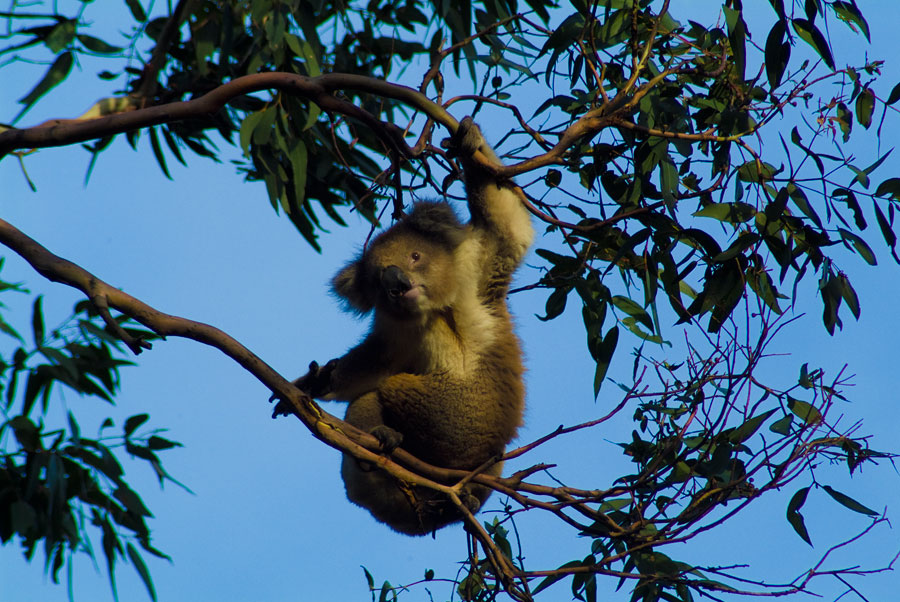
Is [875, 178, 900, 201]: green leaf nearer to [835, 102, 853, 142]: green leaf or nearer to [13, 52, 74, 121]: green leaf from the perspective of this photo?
[835, 102, 853, 142]: green leaf

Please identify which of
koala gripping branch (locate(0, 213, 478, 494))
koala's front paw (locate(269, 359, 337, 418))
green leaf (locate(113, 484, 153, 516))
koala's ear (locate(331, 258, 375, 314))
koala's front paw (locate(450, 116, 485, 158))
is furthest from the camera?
koala's ear (locate(331, 258, 375, 314))

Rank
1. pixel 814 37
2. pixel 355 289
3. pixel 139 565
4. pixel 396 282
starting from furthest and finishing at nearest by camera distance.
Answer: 1. pixel 355 289
2. pixel 139 565
3. pixel 396 282
4. pixel 814 37

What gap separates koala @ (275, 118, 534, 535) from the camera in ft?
9.73

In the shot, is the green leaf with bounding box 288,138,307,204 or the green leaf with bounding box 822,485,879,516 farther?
the green leaf with bounding box 288,138,307,204

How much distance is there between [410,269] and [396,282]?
0.45ft

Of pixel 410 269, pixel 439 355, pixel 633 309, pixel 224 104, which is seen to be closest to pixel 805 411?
pixel 633 309

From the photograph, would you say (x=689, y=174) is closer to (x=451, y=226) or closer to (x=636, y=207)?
(x=636, y=207)

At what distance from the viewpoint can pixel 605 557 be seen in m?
2.29

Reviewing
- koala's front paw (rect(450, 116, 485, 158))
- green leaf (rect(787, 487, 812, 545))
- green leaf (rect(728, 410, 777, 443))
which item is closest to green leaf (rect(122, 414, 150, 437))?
koala's front paw (rect(450, 116, 485, 158))

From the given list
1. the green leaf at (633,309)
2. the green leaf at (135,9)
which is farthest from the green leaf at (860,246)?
the green leaf at (135,9)

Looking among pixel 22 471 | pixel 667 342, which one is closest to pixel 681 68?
pixel 667 342

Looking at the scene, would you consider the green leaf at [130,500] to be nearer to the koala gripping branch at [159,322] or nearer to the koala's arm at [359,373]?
the koala's arm at [359,373]

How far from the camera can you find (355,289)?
3326mm

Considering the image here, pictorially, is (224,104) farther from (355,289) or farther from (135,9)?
(355,289)
